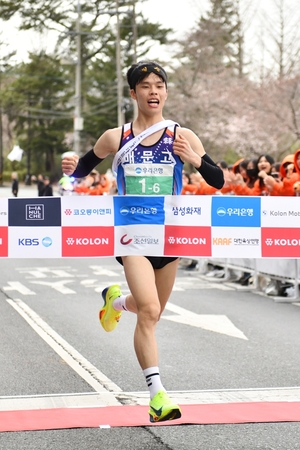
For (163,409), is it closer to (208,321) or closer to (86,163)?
(86,163)

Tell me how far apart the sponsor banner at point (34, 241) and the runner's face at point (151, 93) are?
1358mm

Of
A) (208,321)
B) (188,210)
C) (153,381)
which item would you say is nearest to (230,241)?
(188,210)

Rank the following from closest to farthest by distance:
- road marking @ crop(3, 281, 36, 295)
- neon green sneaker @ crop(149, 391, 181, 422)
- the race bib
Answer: neon green sneaker @ crop(149, 391, 181, 422), the race bib, road marking @ crop(3, 281, 36, 295)

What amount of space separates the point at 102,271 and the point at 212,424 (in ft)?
38.7

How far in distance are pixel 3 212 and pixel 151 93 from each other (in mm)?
1600

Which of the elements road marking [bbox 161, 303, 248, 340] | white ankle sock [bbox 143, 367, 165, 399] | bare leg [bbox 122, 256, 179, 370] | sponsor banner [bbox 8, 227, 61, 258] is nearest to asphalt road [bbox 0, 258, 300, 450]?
road marking [bbox 161, 303, 248, 340]

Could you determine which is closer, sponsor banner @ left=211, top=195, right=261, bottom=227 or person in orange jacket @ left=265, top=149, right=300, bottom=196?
sponsor banner @ left=211, top=195, right=261, bottom=227

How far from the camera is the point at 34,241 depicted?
6812 mm

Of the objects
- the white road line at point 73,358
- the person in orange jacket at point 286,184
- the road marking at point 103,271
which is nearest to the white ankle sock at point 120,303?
the white road line at point 73,358

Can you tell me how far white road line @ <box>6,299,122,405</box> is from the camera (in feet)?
22.5

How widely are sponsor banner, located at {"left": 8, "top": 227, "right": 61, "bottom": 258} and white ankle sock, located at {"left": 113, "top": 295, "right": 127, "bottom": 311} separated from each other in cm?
56

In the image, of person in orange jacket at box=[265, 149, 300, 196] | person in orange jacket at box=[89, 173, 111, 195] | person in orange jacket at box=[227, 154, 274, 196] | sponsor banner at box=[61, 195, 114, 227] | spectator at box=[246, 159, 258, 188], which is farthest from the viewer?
person in orange jacket at box=[89, 173, 111, 195]

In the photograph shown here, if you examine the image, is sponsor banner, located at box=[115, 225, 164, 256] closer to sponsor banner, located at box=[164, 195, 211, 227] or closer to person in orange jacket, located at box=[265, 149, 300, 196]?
sponsor banner, located at box=[164, 195, 211, 227]

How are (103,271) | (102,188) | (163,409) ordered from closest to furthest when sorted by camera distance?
(163,409), (103,271), (102,188)
